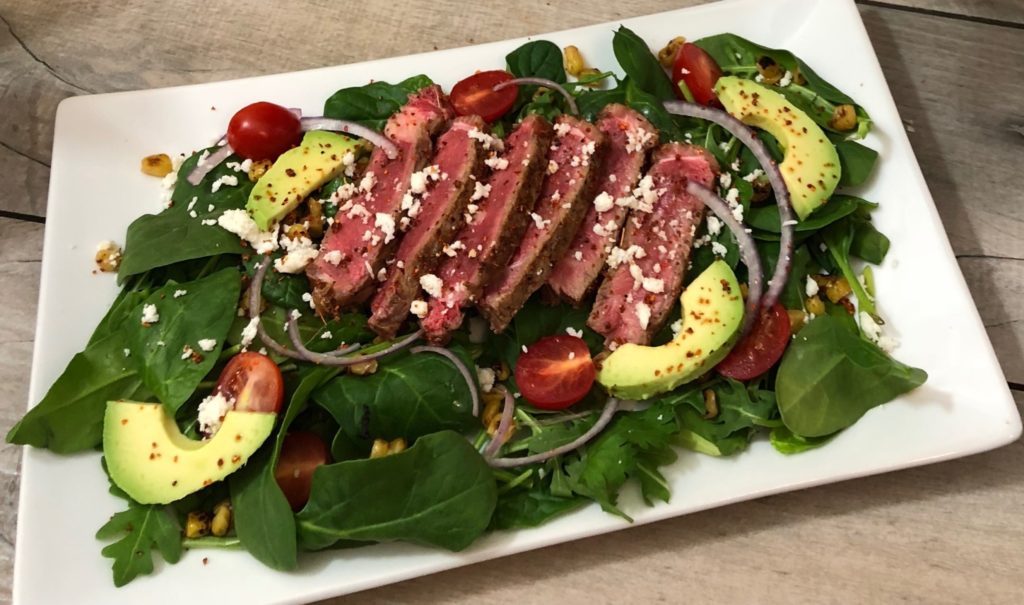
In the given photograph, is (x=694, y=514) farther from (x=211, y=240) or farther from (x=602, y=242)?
(x=211, y=240)

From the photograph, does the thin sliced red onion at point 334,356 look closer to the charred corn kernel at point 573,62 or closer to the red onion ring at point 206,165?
the red onion ring at point 206,165

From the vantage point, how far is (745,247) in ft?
8.43

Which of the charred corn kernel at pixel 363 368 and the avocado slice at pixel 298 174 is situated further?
the avocado slice at pixel 298 174

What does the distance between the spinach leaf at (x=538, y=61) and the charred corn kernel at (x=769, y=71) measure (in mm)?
735

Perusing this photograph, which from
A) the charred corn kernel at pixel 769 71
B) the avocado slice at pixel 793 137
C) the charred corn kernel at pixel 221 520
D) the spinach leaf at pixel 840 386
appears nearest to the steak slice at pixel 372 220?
the charred corn kernel at pixel 221 520

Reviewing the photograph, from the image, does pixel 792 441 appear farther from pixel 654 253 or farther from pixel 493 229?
pixel 493 229

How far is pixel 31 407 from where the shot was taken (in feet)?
7.66

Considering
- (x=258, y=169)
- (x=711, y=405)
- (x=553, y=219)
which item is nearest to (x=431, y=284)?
(x=553, y=219)

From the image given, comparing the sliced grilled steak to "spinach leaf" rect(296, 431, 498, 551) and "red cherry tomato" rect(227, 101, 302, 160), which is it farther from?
"red cherry tomato" rect(227, 101, 302, 160)

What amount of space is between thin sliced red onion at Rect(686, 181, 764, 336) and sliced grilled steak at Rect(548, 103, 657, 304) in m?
0.21

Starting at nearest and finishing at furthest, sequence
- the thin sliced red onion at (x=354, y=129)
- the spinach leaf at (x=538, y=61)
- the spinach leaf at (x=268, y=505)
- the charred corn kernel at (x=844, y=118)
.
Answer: the spinach leaf at (x=268, y=505) < the thin sliced red onion at (x=354, y=129) < the charred corn kernel at (x=844, y=118) < the spinach leaf at (x=538, y=61)

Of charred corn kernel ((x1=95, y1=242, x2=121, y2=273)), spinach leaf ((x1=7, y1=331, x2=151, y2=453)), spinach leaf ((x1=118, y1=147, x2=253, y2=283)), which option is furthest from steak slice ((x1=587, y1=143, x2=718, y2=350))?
charred corn kernel ((x1=95, y1=242, x2=121, y2=273))

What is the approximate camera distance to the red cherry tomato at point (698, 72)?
2.88m

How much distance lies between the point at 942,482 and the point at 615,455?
1.17 m
